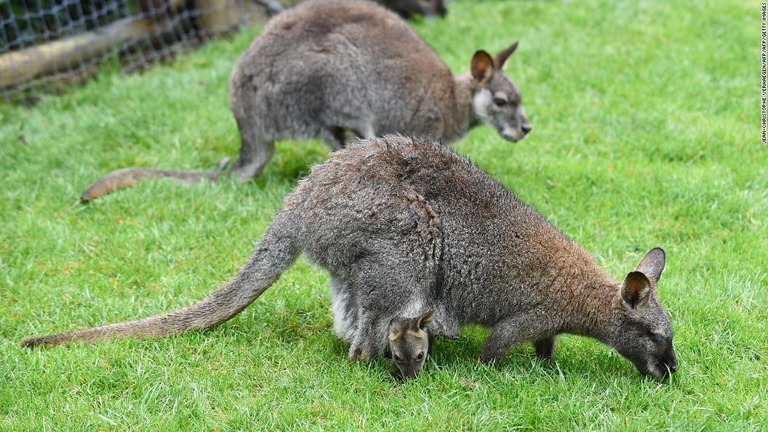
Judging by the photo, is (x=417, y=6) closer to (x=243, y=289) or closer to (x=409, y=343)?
(x=243, y=289)

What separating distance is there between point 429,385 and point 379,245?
0.78 metres

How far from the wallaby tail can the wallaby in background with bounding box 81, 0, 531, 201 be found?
2.27m

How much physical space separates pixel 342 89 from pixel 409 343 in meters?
3.05

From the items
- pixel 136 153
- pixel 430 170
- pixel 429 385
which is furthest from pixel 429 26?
pixel 429 385

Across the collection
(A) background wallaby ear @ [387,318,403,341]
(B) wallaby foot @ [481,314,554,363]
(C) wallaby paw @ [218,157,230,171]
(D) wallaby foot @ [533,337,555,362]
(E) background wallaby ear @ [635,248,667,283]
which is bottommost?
(C) wallaby paw @ [218,157,230,171]

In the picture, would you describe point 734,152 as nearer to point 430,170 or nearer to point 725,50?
point 725,50

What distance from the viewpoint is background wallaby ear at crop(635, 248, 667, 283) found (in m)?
5.19

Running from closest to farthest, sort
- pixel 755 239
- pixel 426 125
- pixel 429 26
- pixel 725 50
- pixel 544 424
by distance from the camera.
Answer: pixel 544 424
pixel 755 239
pixel 426 125
pixel 725 50
pixel 429 26

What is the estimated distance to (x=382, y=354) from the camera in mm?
5242

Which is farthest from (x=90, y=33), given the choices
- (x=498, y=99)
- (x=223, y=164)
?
(x=498, y=99)

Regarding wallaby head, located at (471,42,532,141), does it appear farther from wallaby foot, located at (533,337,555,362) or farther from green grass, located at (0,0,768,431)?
wallaby foot, located at (533,337,555,362)

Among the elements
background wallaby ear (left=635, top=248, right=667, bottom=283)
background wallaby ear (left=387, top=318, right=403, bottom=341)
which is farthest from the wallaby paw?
background wallaby ear (left=635, top=248, right=667, bottom=283)

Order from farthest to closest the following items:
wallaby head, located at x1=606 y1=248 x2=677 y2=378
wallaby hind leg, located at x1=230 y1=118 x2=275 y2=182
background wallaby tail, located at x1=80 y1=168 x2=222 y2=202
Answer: wallaby hind leg, located at x1=230 y1=118 x2=275 y2=182 < background wallaby tail, located at x1=80 y1=168 x2=222 y2=202 < wallaby head, located at x1=606 y1=248 x2=677 y2=378

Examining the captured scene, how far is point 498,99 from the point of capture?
802cm
